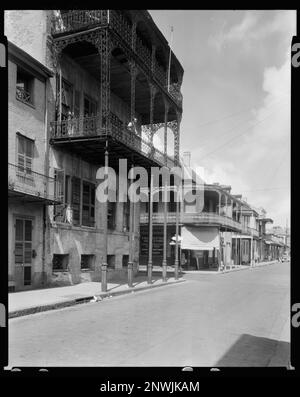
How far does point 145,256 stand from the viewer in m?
39.8

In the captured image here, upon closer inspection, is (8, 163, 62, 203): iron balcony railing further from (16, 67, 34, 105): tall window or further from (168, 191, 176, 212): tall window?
(168, 191, 176, 212): tall window

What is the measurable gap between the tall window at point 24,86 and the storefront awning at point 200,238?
2239cm

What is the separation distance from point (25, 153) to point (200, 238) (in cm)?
2306

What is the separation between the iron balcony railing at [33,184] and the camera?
14.6m

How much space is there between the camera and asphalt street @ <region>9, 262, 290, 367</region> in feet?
20.5

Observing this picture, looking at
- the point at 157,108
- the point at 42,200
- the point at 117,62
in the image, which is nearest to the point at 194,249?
the point at 157,108

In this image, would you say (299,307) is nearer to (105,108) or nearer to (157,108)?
(105,108)

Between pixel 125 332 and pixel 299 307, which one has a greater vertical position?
pixel 299 307

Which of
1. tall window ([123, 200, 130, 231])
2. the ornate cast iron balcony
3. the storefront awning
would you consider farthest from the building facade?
the storefront awning

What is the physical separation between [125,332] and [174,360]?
2.36 meters

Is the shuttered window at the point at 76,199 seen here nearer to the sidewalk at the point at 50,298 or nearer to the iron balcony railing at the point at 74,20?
the sidewalk at the point at 50,298
